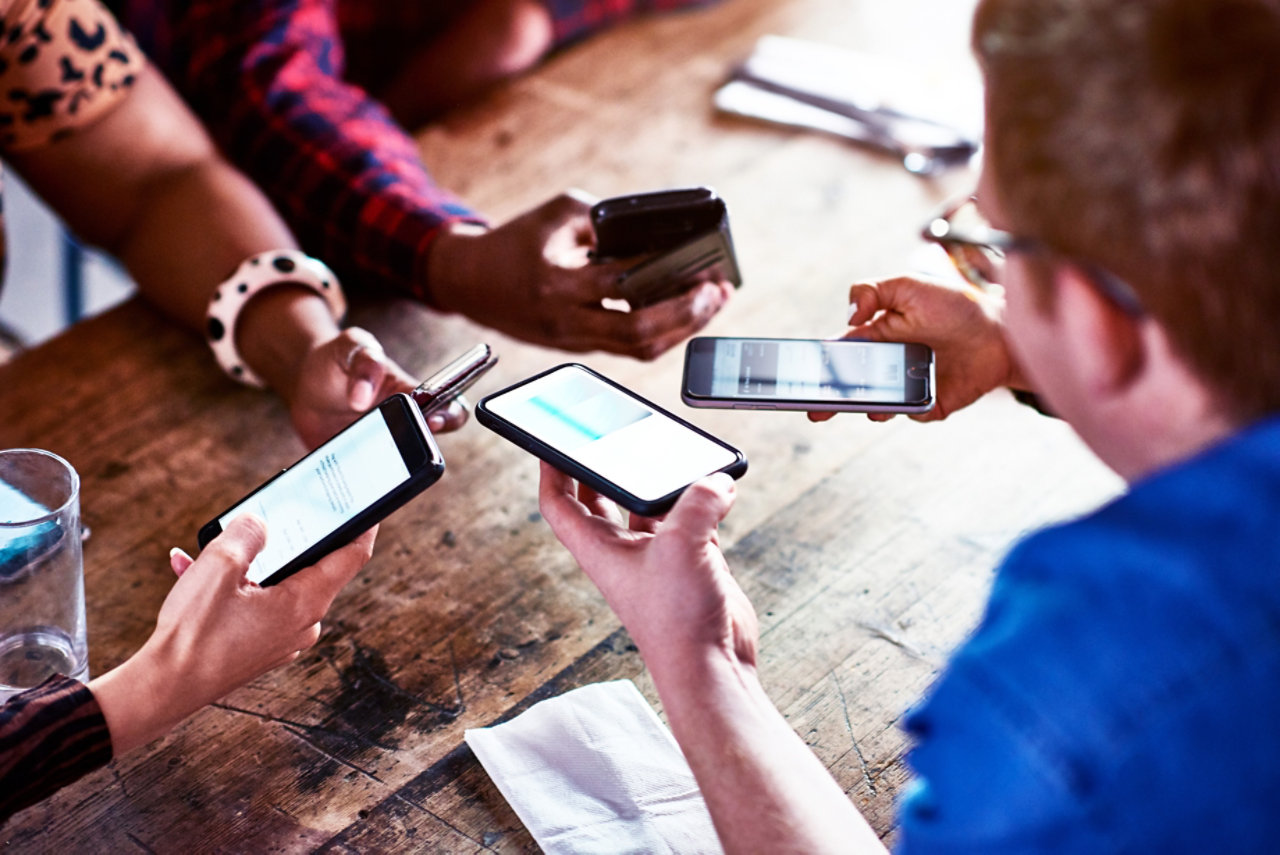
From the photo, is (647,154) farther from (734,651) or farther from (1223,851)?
(1223,851)

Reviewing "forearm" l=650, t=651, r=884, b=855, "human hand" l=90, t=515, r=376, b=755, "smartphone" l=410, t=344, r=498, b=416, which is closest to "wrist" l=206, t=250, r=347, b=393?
"smartphone" l=410, t=344, r=498, b=416

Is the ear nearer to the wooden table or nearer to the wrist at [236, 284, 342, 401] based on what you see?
the wooden table

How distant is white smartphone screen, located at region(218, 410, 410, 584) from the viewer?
0.77 metres

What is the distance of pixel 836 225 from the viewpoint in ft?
4.13

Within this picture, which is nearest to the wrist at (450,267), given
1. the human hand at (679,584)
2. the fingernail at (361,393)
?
the fingernail at (361,393)

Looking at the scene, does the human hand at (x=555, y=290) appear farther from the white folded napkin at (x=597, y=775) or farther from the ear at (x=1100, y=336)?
the ear at (x=1100, y=336)

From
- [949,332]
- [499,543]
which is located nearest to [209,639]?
[499,543]

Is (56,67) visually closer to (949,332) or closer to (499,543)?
(499,543)

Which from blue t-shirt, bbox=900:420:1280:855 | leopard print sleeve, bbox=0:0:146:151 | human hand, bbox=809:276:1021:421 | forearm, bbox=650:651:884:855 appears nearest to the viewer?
blue t-shirt, bbox=900:420:1280:855

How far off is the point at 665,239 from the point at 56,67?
676mm

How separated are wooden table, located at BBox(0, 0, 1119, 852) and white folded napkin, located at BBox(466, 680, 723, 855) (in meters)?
0.02

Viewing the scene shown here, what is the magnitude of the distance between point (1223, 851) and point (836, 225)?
3.03 ft

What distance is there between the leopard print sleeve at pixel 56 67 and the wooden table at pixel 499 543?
8.5 inches

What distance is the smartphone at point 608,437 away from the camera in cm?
77
